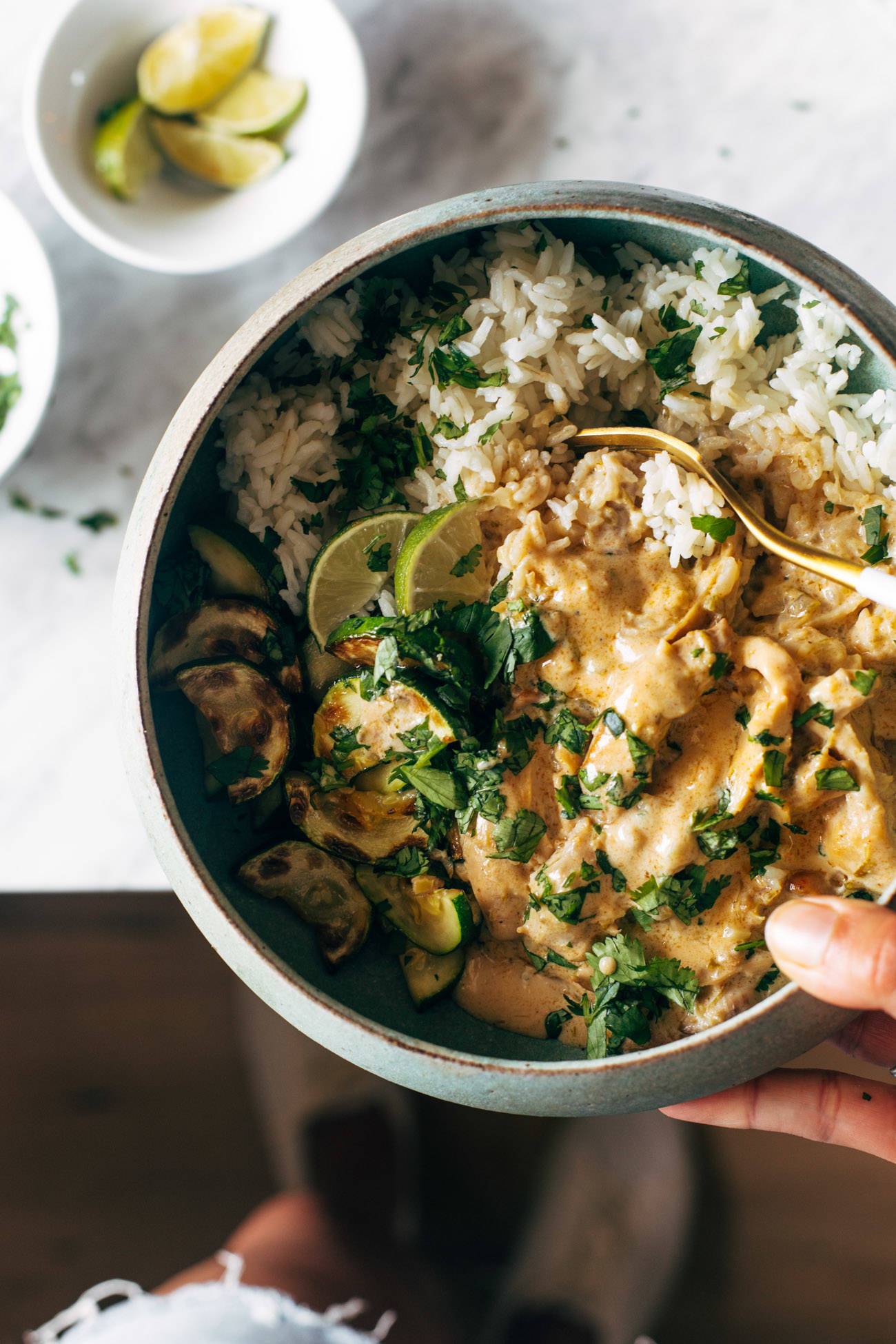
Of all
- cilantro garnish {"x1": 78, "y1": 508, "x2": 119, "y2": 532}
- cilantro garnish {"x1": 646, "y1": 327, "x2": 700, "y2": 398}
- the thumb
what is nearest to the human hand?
the thumb

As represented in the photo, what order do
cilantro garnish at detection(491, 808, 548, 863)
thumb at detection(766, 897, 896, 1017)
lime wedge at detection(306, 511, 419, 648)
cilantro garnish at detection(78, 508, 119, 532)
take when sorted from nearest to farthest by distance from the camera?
thumb at detection(766, 897, 896, 1017) < cilantro garnish at detection(491, 808, 548, 863) < lime wedge at detection(306, 511, 419, 648) < cilantro garnish at detection(78, 508, 119, 532)

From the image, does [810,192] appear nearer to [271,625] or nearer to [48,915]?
[271,625]

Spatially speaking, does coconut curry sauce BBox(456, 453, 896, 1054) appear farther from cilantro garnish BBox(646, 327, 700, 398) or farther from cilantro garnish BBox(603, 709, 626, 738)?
cilantro garnish BBox(646, 327, 700, 398)

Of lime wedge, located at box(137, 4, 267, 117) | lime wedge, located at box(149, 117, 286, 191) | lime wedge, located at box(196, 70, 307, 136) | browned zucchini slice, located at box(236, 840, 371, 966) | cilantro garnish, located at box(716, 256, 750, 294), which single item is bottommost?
browned zucchini slice, located at box(236, 840, 371, 966)

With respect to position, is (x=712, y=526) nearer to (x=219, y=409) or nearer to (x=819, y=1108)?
(x=219, y=409)

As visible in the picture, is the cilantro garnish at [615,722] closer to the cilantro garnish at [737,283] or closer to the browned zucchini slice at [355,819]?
the browned zucchini slice at [355,819]

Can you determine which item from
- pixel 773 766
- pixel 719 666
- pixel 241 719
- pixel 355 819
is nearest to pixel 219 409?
pixel 241 719
